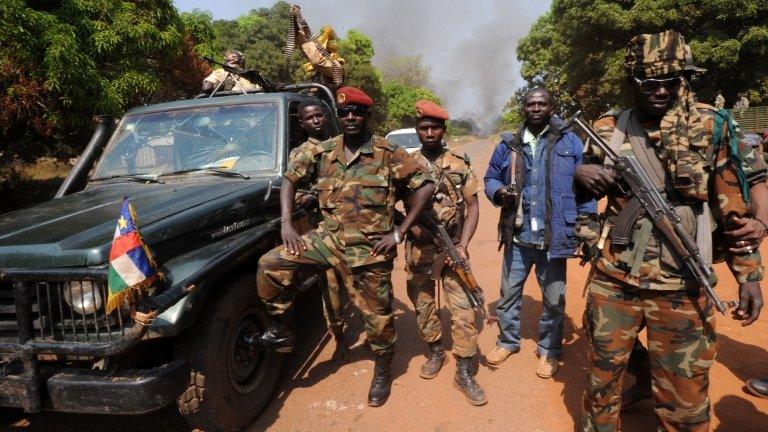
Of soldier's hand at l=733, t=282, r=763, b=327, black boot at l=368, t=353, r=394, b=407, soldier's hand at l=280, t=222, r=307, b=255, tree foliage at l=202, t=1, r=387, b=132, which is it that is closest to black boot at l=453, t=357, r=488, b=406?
black boot at l=368, t=353, r=394, b=407

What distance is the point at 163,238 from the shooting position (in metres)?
2.28

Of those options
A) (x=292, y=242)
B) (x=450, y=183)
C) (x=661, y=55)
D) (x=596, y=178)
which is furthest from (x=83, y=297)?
(x=661, y=55)

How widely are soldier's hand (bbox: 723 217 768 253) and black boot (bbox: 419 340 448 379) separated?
1.89 metres

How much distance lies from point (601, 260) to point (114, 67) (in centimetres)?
735

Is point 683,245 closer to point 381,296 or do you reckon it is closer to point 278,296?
point 381,296

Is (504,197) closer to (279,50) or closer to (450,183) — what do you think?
(450,183)

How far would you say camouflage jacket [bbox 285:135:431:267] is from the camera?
265cm

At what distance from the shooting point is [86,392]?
1.99 m

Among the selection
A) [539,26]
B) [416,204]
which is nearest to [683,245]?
[416,204]

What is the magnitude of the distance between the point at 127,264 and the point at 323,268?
1.16 m

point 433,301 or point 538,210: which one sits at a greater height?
point 538,210

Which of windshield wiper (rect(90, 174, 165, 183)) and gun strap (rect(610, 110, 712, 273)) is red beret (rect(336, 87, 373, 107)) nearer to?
gun strap (rect(610, 110, 712, 273))

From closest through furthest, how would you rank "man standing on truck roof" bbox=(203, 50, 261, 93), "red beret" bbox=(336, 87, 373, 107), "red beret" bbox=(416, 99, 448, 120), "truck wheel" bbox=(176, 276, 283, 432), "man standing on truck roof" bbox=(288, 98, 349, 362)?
1. "truck wheel" bbox=(176, 276, 283, 432)
2. "red beret" bbox=(336, 87, 373, 107)
3. "red beret" bbox=(416, 99, 448, 120)
4. "man standing on truck roof" bbox=(288, 98, 349, 362)
5. "man standing on truck roof" bbox=(203, 50, 261, 93)

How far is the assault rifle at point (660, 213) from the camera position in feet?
6.12
